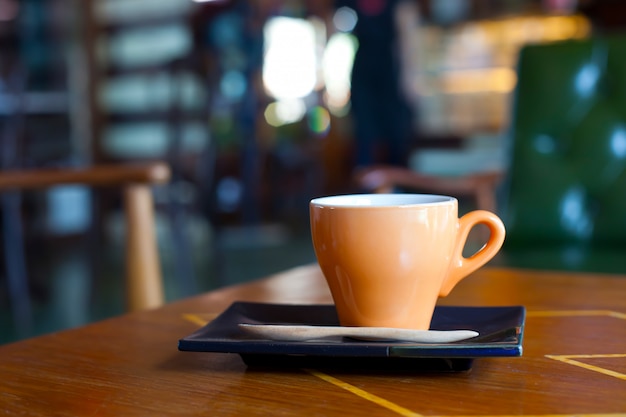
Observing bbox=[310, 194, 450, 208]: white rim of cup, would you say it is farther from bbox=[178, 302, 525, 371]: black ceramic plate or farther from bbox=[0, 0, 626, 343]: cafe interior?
bbox=[0, 0, 626, 343]: cafe interior

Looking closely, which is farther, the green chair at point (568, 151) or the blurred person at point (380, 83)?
the blurred person at point (380, 83)

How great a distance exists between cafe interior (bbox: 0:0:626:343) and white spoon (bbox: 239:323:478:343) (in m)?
0.85

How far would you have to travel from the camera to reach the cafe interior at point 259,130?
1.86 m

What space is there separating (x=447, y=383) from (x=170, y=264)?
3990mm

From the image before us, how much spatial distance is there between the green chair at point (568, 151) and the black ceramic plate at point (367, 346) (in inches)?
44.8

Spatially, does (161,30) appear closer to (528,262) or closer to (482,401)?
(528,262)

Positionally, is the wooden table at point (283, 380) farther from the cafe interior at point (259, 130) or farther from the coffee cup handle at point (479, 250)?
the cafe interior at point (259, 130)

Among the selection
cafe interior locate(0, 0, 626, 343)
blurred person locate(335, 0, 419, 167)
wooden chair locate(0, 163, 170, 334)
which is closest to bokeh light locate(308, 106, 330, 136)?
cafe interior locate(0, 0, 626, 343)

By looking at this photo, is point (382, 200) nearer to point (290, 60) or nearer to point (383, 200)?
point (383, 200)

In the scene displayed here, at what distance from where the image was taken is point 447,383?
1.64 ft

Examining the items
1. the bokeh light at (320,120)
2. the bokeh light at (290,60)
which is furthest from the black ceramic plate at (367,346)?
the bokeh light at (290,60)

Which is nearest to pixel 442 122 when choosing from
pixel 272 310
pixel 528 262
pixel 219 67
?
pixel 219 67

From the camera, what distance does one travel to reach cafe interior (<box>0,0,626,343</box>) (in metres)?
1.86

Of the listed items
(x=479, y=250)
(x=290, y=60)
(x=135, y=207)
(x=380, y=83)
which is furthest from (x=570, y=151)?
(x=290, y=60)
